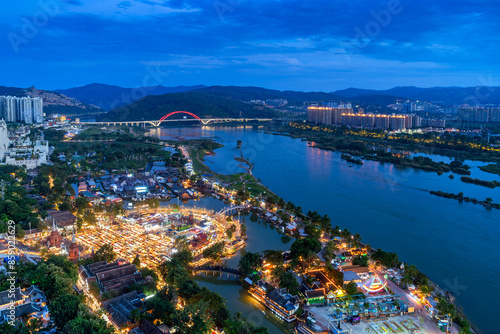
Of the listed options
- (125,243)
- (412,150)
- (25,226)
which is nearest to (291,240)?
(125,243)

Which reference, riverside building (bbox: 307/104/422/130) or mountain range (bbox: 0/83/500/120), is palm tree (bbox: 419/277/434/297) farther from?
mountain range (bbox: 0/83/500/120)

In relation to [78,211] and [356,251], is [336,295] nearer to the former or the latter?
[356,251]

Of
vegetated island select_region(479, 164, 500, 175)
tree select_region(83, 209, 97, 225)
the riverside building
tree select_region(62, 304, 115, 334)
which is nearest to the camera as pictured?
tree select_region(62, 304, 115, 334)

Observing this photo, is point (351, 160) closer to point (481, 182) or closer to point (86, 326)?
point (481, 182)

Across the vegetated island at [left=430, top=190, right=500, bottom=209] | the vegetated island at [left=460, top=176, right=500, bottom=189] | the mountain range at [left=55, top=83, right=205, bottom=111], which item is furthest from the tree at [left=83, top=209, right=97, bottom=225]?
the mountain range at [left=55, top=83, right=205, bottom=111]

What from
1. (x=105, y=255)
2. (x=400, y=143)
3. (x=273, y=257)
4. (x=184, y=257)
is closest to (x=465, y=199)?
(x=273, y=257)

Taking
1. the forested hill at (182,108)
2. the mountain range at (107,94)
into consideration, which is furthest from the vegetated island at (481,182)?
the mountain range at (107,94)
